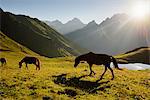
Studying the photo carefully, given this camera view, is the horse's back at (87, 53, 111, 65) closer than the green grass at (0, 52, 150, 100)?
No

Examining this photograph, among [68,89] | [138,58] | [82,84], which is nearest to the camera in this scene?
[68,89]

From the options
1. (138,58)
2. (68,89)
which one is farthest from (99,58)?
(138,58)

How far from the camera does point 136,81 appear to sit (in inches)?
1261

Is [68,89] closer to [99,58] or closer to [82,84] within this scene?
[82,84]

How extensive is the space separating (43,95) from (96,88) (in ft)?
20.8

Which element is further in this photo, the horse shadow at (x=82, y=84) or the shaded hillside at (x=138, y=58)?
the shaded hillside at (x=138, y=58)

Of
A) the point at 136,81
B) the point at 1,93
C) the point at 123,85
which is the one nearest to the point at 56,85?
the point at 1,93

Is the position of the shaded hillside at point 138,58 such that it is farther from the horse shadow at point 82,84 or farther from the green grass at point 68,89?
the horse shadow at point 82,84

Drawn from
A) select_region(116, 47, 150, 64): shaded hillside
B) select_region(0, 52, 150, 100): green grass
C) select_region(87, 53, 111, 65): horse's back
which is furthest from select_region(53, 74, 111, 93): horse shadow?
select_region(116, 47, 150, 64): shaded hillside

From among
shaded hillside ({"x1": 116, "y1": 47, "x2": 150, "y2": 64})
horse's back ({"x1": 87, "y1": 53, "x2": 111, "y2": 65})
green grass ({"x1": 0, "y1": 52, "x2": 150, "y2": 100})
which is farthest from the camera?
shaded hillside ({"x1": 116, "y1": 47, "x2": 150, "y2": 64})

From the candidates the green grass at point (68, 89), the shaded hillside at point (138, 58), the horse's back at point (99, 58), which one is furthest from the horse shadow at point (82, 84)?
the shaded hillside at point (138, 58)

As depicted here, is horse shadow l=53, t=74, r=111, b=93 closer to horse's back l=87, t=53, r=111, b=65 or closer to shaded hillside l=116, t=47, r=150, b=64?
horse's back l=87, t=53, r=111, b=65

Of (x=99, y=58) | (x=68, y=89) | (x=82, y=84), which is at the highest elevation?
(x=99, y=58)

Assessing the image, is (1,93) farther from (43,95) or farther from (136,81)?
(136,81)
